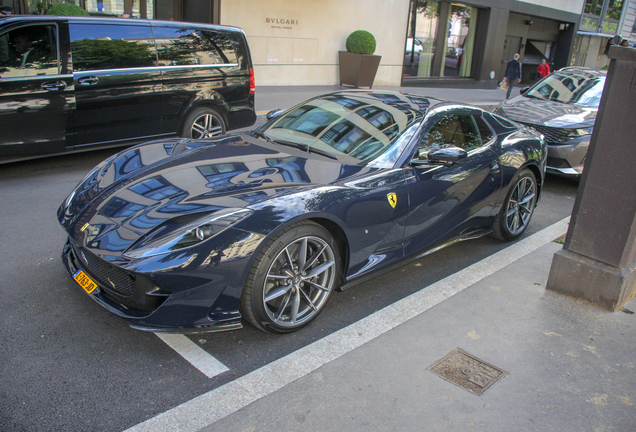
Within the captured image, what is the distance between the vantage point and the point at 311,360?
3148 mm

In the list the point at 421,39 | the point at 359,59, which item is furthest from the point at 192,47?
the point at 421,39

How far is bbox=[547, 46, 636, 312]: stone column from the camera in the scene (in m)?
3.67

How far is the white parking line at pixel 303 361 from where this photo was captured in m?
2.60

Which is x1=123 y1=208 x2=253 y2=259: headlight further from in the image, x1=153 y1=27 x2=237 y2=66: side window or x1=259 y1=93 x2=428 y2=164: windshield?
x1=153 y1=27 x2=237 y2=66: side window

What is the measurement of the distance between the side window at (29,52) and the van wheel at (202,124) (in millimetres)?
1870

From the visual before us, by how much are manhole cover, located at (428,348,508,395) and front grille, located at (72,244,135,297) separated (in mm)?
1852

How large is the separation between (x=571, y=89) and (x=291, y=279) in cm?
776

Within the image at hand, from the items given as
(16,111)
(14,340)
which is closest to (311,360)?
(14,340)

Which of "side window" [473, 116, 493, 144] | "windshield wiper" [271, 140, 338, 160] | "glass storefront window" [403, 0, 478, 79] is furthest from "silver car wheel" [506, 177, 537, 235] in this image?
"glass storefront window" [403, 0, 478, 79]

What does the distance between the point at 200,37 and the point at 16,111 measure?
276 cm

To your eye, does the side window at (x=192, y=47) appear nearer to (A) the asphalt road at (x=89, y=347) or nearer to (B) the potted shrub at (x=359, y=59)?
(A) the asphalt road at (x=89, y=347)

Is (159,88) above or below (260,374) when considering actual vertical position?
above

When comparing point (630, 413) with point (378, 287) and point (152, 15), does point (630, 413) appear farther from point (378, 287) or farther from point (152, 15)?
point (152, 15)

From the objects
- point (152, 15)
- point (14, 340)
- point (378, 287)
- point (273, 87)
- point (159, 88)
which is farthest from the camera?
point (273, 87)
